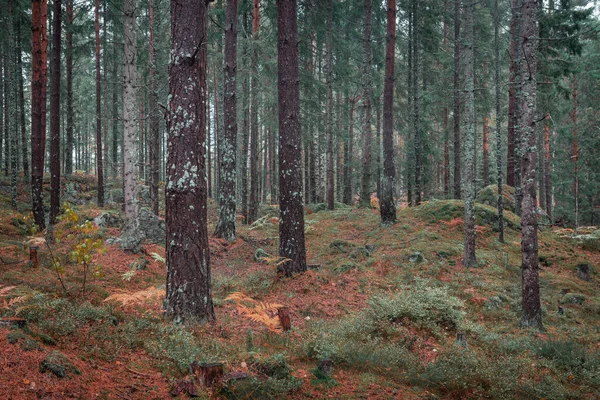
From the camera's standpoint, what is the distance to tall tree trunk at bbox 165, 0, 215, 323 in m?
5.66

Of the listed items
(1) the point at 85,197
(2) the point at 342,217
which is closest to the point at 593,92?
(2) the point at 342,217

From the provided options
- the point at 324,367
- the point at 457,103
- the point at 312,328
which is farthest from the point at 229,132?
the point at 457,103

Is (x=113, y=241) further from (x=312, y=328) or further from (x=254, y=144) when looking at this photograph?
(x=254, y=144)

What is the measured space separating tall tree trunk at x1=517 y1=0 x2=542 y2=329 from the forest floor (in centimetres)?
67

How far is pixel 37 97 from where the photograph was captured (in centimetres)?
1183

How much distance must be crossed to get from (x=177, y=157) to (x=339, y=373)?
152 inches

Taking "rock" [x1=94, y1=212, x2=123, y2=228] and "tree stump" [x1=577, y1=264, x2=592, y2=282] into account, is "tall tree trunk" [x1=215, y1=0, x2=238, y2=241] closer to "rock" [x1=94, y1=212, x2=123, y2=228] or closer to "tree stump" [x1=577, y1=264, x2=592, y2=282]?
"rock" [x1=94, y1=212, x2=123, y2=228]

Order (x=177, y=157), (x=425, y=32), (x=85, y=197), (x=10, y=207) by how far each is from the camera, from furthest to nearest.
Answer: (x=85, y=197) → (x=425, y=32) → (x=10, y=207) → (x=177, y=157)

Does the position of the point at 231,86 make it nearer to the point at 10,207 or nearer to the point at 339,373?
the point at 339,373

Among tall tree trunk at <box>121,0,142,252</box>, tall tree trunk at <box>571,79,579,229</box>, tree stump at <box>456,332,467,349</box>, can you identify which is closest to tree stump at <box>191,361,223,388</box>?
tree stump at <box>456,332,467,349</box>

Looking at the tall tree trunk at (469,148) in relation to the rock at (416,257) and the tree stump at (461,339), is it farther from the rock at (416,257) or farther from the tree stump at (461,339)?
the tree stump at (461,339)

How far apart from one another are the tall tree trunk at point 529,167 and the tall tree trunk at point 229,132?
8.92m

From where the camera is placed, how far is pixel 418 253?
1220 centimetres

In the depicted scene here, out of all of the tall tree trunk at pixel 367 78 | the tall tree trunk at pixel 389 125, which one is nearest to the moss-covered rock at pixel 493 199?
the tall tree trunk at pixel 367 78
